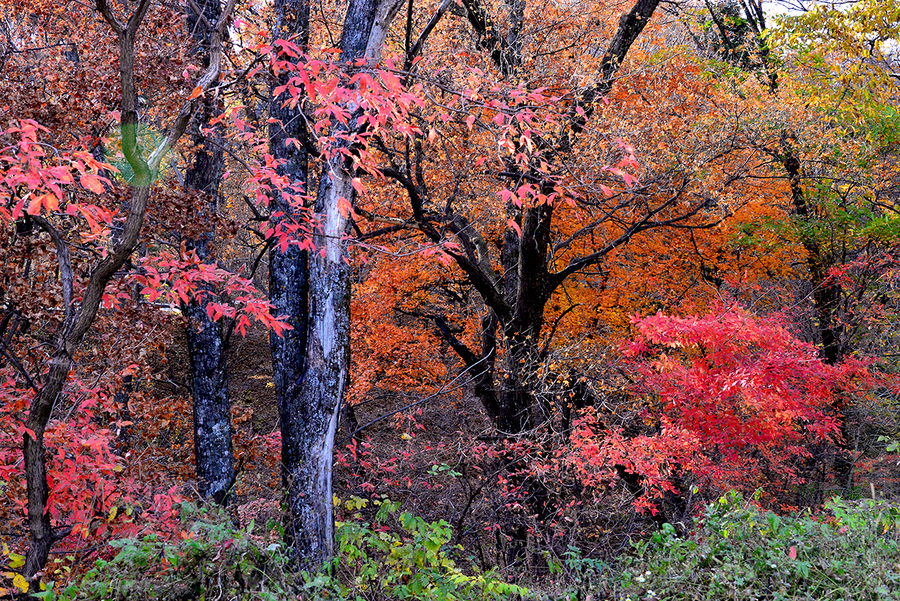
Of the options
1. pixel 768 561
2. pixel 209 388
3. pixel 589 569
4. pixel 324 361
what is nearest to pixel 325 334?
pixel 324 361

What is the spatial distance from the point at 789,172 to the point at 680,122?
3.42m

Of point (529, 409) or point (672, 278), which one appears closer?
point (529, 409)

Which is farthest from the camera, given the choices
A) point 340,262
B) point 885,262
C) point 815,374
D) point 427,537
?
point 885,262

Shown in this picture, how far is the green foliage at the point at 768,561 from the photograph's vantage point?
403cm

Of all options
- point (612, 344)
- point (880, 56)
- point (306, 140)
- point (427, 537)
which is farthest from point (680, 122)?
point (427, 537)

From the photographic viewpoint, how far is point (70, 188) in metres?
6.03

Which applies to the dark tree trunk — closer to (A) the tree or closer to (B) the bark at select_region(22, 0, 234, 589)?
(A) the tree

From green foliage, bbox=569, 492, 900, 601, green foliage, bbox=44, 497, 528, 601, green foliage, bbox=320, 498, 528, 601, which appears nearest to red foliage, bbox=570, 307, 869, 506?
green foliage, bbox=569, 492, 900, 601

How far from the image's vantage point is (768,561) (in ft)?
13.6

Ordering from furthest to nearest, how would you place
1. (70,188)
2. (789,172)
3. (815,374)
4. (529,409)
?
(789,172)
(529,409)
(815,374)
(70,188)

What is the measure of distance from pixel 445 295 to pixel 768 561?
11306 mm

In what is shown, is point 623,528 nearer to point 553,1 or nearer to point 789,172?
point 789,172

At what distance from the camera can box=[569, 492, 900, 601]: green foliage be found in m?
4.03

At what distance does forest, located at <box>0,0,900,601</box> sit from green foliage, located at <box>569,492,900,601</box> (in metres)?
0.03
